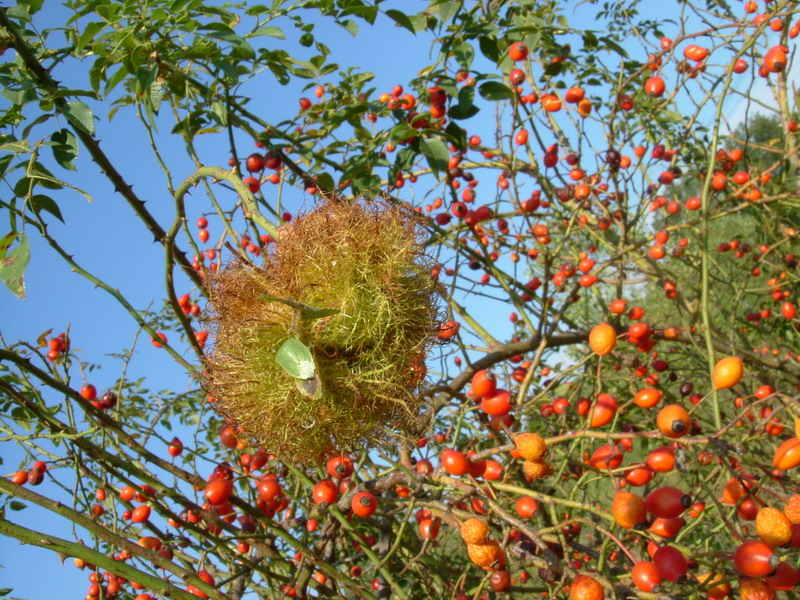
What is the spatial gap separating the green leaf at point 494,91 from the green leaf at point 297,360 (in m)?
1.43

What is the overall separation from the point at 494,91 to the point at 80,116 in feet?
4.20

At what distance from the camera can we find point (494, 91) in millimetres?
2125

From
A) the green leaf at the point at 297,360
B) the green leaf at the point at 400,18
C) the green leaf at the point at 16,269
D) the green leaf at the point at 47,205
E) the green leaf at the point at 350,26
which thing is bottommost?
the green leaf at the point at 297,360

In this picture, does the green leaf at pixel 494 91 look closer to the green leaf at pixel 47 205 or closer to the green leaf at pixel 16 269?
the green leaf at pixel 47 205

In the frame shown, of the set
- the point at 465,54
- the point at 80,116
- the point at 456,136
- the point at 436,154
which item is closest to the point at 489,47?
the point at 465,54

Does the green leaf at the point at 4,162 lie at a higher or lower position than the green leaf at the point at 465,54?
lower

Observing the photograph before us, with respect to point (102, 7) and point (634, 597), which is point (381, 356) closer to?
point (634, 597)

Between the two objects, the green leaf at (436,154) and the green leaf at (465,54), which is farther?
the green leaf at (465,54)

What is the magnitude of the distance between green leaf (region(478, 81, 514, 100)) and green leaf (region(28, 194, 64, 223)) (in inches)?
53.8

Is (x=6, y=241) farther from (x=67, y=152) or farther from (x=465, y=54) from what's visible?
(x=465, y=54)

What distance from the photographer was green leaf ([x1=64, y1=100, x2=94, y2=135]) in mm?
1498

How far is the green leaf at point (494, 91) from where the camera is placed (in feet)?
6.96

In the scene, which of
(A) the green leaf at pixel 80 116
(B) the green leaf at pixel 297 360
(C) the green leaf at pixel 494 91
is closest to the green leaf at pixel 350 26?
(C) the green leaf at pixel 494 91

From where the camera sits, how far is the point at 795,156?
473 cm
